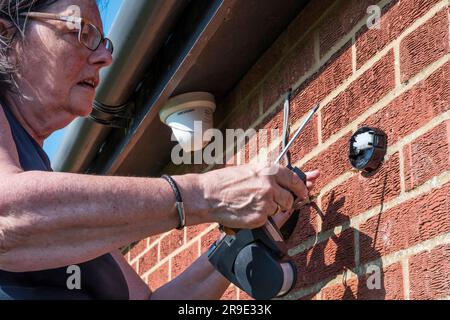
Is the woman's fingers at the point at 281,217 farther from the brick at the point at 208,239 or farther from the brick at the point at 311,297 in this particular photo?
the brick at the point at 208,239

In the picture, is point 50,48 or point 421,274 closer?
point 421,274

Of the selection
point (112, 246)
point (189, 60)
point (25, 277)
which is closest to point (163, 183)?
point (112, 246)

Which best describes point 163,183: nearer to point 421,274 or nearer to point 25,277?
point 25,277

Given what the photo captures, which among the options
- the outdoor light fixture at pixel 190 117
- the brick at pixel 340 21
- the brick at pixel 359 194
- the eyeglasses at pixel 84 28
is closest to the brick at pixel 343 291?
the brick at pixel 359 194

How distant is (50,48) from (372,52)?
837 mm

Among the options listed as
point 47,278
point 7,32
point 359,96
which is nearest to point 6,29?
point 7,32

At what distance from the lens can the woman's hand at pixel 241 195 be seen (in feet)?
6.25

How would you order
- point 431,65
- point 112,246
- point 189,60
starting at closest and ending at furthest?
point 112,246 < point 431,65 < point 189,60

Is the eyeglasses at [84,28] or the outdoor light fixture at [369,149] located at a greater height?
the eyeglasses at [84,28]

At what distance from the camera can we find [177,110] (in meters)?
3.19

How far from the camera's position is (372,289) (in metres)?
2.12

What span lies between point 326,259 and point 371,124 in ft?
1.28

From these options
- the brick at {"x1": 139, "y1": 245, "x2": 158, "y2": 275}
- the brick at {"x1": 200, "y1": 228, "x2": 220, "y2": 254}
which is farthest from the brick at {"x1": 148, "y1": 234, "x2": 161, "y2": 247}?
the brick at {"x1": 200, "y1": 228, "x2": 220, "y2": 254}

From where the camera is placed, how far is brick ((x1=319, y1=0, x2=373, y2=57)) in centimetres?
236
